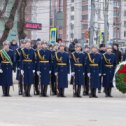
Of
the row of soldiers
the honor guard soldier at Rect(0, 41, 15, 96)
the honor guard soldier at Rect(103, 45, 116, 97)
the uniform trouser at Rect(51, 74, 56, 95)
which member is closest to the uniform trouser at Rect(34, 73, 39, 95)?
the row of soldiers

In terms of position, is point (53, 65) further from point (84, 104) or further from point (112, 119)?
point (112, 119)

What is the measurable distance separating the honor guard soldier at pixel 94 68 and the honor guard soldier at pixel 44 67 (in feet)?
4.57

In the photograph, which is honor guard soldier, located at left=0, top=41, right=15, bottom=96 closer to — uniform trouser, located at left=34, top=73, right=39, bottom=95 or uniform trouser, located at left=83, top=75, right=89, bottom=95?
uniform trouser, located at left=34, top=73, right=39, bottom=95

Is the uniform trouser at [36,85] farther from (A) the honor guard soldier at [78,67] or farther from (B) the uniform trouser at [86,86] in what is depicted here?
(B) the uniform trouser at [86,86]

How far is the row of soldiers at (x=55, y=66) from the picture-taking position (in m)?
18.8

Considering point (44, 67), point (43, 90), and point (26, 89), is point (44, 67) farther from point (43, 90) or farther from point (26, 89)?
point (26, 89)

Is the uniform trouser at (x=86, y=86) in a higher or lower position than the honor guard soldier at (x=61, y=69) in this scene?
lower

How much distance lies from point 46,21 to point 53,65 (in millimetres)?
63167

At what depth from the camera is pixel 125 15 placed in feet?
343

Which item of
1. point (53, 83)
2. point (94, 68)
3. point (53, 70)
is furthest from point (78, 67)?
point (53, 83)

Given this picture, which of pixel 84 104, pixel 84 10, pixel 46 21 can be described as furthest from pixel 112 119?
pixel 84 10

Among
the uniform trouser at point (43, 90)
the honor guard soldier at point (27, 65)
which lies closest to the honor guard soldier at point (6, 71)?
the honor guard soldier at point (27, 65)

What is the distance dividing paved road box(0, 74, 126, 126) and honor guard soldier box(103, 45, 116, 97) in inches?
46.1

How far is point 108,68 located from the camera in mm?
19234
